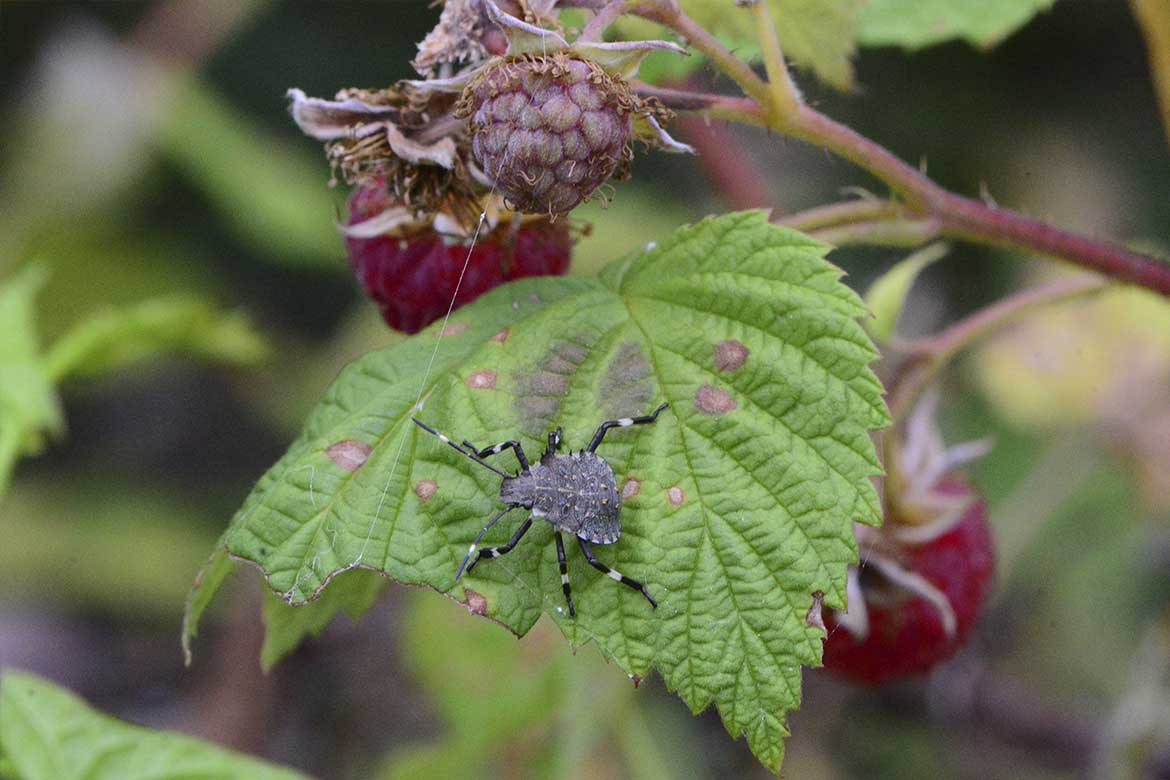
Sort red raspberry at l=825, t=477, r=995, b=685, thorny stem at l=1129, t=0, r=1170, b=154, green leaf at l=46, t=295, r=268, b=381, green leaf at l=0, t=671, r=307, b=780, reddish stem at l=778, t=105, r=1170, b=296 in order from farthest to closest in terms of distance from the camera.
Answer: green leaf at l=46, t=295, r=268, b=381, red raspberry at l=825, t=477, r=995, b=685, thorny stem at l=1129, t=0, r=1170, b=154, green leaf at l=0, t=671, r=307, b=780, reddish stem at l=778, t=105, r=1170, b=296

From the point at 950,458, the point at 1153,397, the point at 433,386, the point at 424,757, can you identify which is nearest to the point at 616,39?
the point at 433,386

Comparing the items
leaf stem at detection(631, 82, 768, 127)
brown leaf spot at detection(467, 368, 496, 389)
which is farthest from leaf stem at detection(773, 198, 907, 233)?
brown leaf spot at detection(467, 368, 496, 389)

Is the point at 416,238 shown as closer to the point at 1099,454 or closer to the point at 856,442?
the point at 856,442

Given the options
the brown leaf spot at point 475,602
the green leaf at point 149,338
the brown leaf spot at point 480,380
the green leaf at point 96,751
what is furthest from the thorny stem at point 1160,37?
the green leaf at point 149,338

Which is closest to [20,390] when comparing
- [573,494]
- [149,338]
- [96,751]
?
[149,338]

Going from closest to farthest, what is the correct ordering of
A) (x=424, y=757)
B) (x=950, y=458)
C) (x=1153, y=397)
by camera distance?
(x=950, y=458) → (x=424, y=757) → (x=1153, y=397)

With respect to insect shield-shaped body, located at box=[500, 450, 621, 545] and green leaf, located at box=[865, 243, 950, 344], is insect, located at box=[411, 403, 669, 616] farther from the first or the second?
green leaf, located at box=[865, 243, 950, 344]

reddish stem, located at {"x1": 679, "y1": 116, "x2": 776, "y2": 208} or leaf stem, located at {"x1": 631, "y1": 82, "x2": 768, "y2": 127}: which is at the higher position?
leaf stem, located at {"x1": 631, "y1": 82, "x2": 768, "y2": 127}
